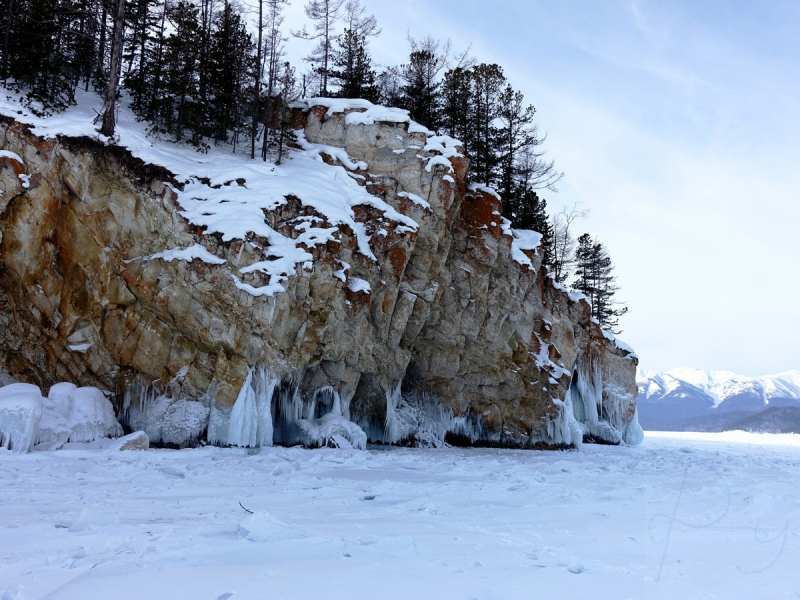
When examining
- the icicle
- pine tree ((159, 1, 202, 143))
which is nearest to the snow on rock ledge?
the icicle

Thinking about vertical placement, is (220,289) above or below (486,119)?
below

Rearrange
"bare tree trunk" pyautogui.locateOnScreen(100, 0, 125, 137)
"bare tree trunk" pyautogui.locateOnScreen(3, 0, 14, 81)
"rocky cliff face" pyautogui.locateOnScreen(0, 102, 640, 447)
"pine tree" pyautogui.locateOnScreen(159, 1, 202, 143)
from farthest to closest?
1. "pine tree" pyautogui.locateOnScreen(159, 1, 202, 143)
2. "bare tree trunk" pyautogui.locateOnScreen(3, 0, 14, 81)
3. "bare tree trunk" pyautogui.locateOnScreen(100, 0, 125, 137)
4. "rocky cliff face" pyautogui.locateOnScreen(0, 102, 640, 447)

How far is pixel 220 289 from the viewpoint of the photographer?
48.1 ft

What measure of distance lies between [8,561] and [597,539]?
17.9 ft

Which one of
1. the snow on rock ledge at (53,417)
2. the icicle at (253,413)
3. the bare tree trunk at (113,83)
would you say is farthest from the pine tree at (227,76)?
the snow on rock ledge at (53,417)

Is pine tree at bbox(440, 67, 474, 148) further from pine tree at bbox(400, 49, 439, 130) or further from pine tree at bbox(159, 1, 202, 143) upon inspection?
pine tree at bbox(159, 1, 202, 143)

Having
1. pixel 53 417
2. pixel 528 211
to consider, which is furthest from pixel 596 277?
pixel 53 417

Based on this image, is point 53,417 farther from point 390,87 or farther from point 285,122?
point 390,87

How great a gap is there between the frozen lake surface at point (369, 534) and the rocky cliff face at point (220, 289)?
13.8 ft

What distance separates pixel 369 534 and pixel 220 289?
401 inches

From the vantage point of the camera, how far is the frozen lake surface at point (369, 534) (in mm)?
4258

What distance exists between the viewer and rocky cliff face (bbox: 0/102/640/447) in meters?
14.6

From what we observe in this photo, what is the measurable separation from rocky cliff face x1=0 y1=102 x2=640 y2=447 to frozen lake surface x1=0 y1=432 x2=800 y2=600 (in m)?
4.19

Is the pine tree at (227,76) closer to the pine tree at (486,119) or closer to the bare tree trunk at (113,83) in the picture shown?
the bare tree trunk at (113,83)
